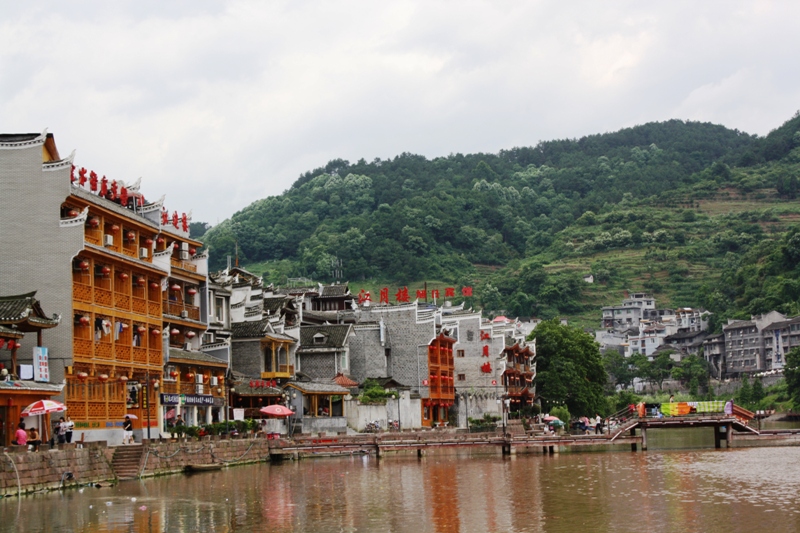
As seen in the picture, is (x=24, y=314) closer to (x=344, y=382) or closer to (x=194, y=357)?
(x=194, y=357)

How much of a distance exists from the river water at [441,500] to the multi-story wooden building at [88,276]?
19.2 ft

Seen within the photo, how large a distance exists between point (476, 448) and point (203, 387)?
2046cm

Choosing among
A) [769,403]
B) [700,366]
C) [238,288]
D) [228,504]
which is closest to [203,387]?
[238,288]

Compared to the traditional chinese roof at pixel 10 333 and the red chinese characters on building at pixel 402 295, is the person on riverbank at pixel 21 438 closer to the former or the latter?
the traditional chinese roof at pixel 10 333

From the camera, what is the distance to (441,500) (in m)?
44.5

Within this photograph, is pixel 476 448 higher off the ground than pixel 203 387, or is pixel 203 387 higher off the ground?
pixel 203 387

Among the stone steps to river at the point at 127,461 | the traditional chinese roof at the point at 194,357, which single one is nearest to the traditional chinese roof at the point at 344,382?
the traditional chinese roof at the point at 194,357

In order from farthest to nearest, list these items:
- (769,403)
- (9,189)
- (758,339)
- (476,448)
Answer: (758,339) < (769,403) < (476,448) < (9,189)

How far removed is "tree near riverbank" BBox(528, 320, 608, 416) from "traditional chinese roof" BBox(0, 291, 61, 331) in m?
70.1

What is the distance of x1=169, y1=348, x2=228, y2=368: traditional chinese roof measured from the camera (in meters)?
66.9

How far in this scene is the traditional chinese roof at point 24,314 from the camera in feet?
155

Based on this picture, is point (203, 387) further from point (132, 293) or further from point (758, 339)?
point (758, 339)

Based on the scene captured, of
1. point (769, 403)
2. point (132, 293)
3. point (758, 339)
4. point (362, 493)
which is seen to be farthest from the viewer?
point (758, 339)

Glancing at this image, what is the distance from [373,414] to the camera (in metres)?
85.8
